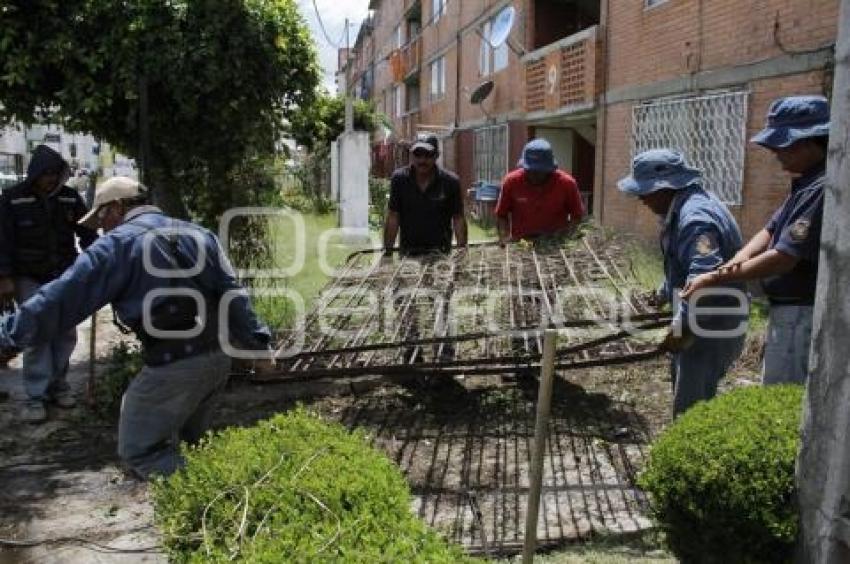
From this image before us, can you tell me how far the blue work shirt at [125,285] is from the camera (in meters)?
3.09

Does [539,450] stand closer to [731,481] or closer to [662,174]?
[731,481]

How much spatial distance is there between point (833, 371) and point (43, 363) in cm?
463

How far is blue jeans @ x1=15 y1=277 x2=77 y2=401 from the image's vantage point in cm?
520

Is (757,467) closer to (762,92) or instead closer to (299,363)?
(299,363)

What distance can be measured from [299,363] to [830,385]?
9.43 ft

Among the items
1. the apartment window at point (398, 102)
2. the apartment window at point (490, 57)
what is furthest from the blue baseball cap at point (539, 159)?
the apartment window at point (398, 102)

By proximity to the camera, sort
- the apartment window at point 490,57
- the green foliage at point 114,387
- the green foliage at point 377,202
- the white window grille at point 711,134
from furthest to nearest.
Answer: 1. the apartment window at point 490,57
2. the green foliage at point 377,202
3. the white window grille at point 711,134
4. the green foliage at point 114,387

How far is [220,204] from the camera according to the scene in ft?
20.3

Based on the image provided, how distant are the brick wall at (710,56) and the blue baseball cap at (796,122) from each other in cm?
495

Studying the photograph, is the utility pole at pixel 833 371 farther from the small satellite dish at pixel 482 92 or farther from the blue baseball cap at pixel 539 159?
the small satellite dish at pixel 482 92

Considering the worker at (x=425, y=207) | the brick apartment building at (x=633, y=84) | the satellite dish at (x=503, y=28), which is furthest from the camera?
the satellite dish at (x=503, y=28)

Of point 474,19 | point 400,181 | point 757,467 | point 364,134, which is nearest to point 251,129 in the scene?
point 400,181

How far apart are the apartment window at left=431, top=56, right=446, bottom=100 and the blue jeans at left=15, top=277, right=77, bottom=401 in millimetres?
21231

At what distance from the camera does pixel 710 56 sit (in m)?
9.66
